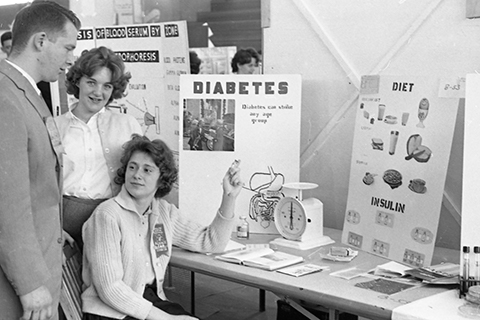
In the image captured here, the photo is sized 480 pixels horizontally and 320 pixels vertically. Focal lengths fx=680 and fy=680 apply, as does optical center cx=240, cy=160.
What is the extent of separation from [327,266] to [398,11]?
4.21 feet

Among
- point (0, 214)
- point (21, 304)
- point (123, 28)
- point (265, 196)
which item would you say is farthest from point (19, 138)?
point (123, 28)

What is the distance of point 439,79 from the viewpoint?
273 cm

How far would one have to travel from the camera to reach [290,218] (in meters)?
3.25

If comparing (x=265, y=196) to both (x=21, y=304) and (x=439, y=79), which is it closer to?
(x=439, y=79)

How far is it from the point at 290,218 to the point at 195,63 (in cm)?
131

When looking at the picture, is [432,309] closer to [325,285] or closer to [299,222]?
[325,285]

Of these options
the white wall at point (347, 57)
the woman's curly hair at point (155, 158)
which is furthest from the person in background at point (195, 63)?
the woman's curly hair at point (155, 158)

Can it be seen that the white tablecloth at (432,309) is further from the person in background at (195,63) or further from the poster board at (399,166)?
the person in background at (195,63)

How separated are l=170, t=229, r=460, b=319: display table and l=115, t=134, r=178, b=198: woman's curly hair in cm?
37

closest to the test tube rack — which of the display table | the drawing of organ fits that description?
the display table

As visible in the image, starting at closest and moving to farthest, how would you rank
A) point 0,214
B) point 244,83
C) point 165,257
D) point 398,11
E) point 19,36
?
point 0,214 → point 19,36 → point 165,257 → point 398,11 → point 244,83

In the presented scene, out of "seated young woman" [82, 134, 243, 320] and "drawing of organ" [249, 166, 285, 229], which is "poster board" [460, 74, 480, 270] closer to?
"seated young woman" [82, 134, 243, 320]

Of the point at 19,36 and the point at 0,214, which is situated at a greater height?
the point at 19,36

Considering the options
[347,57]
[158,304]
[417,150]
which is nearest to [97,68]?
[158,304]
